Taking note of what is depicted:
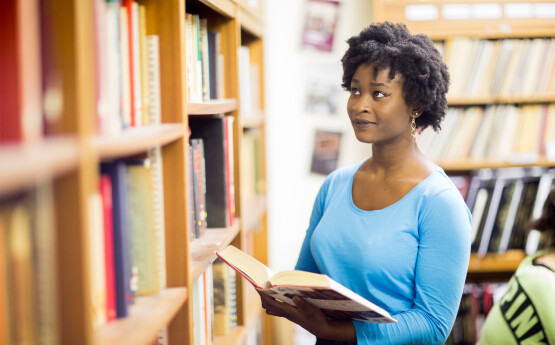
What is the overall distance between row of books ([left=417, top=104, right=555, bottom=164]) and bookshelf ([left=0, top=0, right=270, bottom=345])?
1.29m

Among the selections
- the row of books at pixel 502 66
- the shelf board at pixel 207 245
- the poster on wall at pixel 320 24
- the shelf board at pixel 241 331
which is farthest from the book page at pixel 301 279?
the poster on wall at pixel 320 24

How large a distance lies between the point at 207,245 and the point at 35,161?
3.11 feet

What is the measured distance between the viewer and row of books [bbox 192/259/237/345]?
1.44 metres

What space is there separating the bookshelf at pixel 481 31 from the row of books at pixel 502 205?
0.07 metres

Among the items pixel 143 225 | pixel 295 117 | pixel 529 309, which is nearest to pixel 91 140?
pixel 143 225

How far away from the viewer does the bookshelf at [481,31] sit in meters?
2.42

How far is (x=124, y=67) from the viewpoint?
97 cm

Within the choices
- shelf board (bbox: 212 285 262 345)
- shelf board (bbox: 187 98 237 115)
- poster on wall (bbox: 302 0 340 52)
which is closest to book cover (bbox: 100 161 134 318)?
shelf board (bbox: 187 98 237 115)

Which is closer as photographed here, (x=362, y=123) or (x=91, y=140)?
(x=91, y=140)

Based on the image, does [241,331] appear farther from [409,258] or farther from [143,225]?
[143,225]

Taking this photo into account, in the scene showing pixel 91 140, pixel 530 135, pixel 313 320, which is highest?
pixel 91 140

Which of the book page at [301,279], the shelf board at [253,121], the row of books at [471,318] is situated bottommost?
the row of books at [471,318]

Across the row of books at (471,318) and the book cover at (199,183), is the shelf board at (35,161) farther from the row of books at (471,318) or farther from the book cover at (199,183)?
the row of books at (471,318)

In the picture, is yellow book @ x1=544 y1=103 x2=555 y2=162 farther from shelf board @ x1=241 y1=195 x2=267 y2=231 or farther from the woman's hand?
the woman's hand
